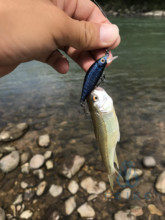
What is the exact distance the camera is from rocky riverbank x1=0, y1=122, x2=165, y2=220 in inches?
157

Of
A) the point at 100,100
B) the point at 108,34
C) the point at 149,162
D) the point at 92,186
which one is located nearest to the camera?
the point at 100,100

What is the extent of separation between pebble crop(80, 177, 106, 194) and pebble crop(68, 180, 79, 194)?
14 cm

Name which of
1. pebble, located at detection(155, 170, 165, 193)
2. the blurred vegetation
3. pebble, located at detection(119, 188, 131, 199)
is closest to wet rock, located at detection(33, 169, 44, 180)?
pebble, located at detection(119, 188, 131, 199)

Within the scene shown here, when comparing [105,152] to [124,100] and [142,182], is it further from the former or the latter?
[124,100]

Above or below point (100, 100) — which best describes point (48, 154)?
below

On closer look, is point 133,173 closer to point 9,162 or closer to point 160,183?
point 160,183

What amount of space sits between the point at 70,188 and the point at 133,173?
5.40ft

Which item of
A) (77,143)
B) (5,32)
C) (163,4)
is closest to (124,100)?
(77,143)

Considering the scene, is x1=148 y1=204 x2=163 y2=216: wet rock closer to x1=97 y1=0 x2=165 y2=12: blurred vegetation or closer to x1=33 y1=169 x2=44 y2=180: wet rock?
x1=33 y1=169 x2=44 y2=180: wet rock

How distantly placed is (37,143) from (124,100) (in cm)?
412

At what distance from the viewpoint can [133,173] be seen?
15.3ft

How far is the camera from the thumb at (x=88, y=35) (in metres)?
2.43

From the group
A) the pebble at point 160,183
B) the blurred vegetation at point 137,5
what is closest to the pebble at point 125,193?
the pebble at point 160,183

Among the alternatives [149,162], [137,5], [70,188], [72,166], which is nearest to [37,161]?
[72,166]
